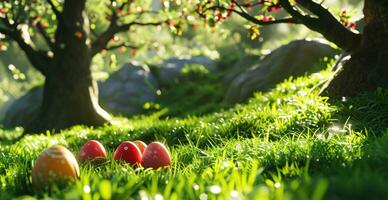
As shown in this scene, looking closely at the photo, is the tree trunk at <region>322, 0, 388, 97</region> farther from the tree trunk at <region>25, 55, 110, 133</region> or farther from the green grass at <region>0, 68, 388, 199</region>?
the tree trunk at <region>25, 55, 110, 133</region>

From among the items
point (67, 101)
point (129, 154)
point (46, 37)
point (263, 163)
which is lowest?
point (263, 163)

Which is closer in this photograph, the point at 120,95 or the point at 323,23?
the point at 323,23

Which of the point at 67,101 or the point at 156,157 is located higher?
the point at 67,101

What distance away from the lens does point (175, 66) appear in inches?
731

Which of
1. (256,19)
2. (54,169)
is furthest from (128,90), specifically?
(54,169)

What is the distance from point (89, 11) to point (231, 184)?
12550 mm

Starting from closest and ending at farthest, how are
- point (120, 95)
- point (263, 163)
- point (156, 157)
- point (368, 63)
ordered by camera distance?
point (263, 163), point (156, 157), point (368, 63), point (120, 95)

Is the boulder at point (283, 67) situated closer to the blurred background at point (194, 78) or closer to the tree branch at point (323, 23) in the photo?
the blurred background at point (194, 78)

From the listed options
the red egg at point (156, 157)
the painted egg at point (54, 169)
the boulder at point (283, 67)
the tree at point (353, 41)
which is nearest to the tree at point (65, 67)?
the boulder at point (283, 67)

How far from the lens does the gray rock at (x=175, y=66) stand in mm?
17938

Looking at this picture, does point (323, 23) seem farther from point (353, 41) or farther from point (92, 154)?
point (92, 154)

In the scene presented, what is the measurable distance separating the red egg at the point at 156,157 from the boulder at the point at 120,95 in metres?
11.4

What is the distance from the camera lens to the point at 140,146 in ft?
16.4

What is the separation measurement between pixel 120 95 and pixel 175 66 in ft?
9.28
